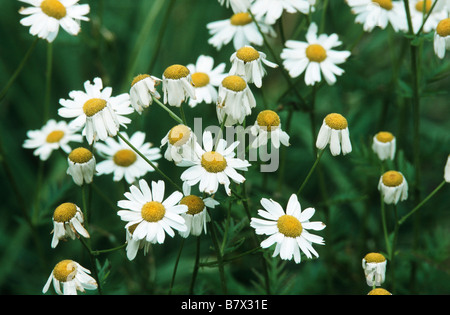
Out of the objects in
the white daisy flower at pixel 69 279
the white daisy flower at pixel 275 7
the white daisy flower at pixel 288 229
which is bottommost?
the white daisy flower at pixel 69 279

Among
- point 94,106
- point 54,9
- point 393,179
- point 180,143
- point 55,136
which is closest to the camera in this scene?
point 180,143

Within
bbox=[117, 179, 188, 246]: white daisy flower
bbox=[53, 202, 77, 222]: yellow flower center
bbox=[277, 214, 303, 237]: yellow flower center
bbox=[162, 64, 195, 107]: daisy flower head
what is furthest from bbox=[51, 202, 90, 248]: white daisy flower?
bbox=[277, 214, 303, 237]: yellow flower center

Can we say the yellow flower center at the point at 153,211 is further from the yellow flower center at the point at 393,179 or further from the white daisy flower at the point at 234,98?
the yellow flower center at the point at 393,179

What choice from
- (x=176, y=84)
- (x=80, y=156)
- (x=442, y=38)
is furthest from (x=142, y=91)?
(x=442, y=38)

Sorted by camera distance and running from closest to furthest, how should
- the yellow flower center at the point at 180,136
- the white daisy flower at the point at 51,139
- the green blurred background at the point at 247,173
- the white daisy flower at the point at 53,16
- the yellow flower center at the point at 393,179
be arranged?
1. the yellow flower center at the point at 180,136
2. the yellow flower center at the point at 393,179
3. the white daisy flower at the point at 53,16
4. the white daisy flower at the point at 51,139
5. the green blurred background at the point at 247,173

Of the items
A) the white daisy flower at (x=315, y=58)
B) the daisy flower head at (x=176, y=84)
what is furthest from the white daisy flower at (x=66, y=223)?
the white daisy flower at (x=315, y=58)

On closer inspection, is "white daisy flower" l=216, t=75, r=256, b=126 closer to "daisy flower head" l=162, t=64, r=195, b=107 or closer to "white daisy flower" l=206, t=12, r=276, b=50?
"daisy flower head" l=162, t=64, r=195, b=107

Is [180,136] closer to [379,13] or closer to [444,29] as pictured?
[444,29]
